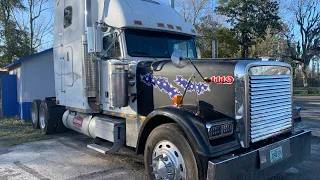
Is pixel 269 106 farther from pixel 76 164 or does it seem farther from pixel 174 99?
pixel 76 164

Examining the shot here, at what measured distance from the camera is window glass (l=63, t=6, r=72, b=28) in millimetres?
7262

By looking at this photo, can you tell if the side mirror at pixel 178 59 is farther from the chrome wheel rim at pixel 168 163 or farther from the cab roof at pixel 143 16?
the cab roof at pixel 143 16

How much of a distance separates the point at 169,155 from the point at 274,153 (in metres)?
1.41

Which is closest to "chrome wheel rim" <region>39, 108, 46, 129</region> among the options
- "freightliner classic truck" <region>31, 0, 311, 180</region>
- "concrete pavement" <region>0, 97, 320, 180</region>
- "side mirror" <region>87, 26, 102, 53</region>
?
"concrete pavement" <region>0, 97, 320, 180</region>

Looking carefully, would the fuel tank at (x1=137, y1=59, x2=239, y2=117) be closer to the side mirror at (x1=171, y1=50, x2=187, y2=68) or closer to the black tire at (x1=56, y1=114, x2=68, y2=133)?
the side mirror at (x1=171, y1=50, x2=187, y2=68)

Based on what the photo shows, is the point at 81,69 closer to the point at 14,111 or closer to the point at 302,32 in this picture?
the point at 14,111

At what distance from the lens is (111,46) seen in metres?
5.74

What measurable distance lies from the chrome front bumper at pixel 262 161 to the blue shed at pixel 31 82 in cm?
1074

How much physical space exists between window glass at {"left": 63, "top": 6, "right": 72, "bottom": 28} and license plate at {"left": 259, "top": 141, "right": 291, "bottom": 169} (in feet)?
18.2

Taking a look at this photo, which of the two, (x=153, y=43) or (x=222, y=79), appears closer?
(x=222, y=79)

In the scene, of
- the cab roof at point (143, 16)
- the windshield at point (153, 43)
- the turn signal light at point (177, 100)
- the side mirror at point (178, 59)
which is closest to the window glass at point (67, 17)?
the cab roof at point (143, 16)

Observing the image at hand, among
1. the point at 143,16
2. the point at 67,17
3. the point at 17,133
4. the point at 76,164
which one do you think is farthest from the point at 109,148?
the point at 17,133

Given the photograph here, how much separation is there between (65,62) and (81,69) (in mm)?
1246

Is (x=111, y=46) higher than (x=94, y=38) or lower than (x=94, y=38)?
lower
